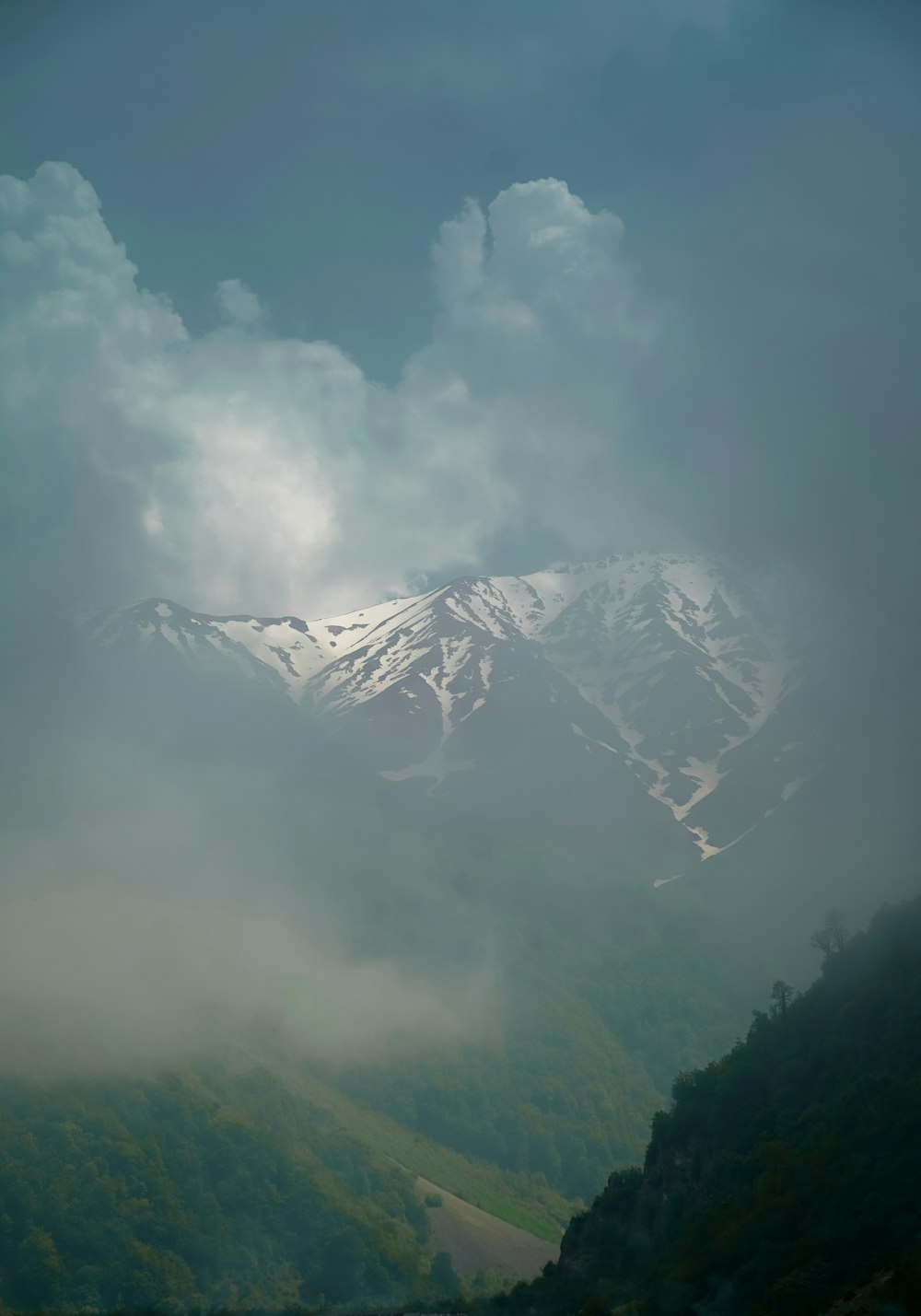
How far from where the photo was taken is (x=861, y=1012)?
367 ft

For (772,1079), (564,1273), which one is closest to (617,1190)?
(564,1273)

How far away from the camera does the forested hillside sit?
65812 millimetres

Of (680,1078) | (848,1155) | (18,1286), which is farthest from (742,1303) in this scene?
(18,1286)

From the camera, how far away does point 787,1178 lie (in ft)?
274

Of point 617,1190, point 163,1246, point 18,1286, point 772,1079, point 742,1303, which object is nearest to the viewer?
point 742,1303

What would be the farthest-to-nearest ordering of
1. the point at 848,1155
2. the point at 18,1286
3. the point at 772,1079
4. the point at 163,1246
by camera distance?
the point at 163,1246 < the point at 18,1286 < the point at 772,1079 < the point at 848,1155

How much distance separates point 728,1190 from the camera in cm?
9400

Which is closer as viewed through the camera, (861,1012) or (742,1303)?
(742,1303)

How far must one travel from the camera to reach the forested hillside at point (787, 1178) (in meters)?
65.8

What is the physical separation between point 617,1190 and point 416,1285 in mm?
89292

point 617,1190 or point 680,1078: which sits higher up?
point 680,1078

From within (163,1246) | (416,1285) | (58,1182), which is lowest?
(416,1285)

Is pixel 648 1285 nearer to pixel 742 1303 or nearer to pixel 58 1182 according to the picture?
pixel 742 1303

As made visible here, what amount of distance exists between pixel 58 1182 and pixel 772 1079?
135 meters
